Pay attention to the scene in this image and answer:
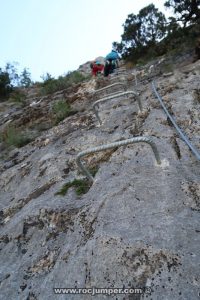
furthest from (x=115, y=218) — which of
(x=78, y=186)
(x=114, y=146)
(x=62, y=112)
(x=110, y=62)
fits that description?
(x=110, y=62)

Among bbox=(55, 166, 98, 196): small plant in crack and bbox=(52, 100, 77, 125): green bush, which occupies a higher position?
bbox=(52, 100, 77, 125): green bush

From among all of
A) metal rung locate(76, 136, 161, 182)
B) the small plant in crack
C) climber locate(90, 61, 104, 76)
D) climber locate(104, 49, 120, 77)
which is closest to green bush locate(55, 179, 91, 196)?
the small plant in crack

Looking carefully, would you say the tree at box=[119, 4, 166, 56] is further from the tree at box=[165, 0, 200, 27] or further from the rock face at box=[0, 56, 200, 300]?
the rock face at box=[0, 56, 200, 300]

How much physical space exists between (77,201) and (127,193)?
2.44 feet

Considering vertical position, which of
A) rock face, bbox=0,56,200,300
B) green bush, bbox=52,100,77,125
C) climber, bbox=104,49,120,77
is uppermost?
climber, bbox=104,49,120,77

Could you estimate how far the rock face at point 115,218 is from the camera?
103 inches

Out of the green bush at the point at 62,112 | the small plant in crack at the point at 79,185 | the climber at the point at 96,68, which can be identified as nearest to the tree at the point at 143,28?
the climber at the point at 96,68

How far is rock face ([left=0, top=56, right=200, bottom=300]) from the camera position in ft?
8.59

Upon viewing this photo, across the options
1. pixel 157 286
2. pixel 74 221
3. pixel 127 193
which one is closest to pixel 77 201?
pixel 74 221

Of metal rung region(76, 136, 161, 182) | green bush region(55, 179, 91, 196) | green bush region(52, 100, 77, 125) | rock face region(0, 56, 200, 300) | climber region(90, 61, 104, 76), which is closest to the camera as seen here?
rock face region(0, 56, 200, 300)

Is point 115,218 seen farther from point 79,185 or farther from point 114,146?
point 79,185

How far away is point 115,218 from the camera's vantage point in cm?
327

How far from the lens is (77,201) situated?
398 centimetres

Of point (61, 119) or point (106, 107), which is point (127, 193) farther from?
point (61, 119)
